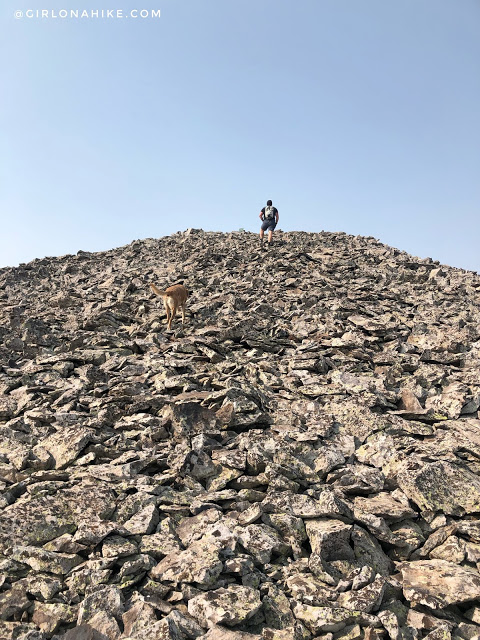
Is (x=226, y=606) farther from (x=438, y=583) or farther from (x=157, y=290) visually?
(x=157, y=290)

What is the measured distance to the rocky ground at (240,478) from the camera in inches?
164

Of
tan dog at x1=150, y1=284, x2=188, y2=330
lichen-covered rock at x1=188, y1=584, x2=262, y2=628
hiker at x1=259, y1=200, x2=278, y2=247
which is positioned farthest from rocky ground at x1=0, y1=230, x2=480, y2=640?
hiker at x1=259, y1=200, x2=278, y2=247

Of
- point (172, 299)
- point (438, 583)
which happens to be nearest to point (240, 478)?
point (438, 583)

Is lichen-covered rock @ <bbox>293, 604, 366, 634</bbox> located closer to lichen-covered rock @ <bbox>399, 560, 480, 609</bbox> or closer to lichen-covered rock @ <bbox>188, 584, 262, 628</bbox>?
lichen-covered rock @ <bbox>188, 584, 262, 628</bbox>

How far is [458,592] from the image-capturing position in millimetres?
4375

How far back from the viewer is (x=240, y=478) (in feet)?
20.0

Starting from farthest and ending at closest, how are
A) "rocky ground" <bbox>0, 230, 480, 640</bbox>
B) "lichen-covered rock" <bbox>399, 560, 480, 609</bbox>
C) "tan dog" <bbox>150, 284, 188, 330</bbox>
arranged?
"tan dog" <bbox>150, 284, 188, 330</bbox> < "lichen-covered rock" <bbox>399, 560, 480, 609</bbox> < "rocky ground" <bbox>0, 230, 480, 640</bbox>

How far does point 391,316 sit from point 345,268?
279 inches

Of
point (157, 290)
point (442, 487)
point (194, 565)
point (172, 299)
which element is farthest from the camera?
point (172, 299)

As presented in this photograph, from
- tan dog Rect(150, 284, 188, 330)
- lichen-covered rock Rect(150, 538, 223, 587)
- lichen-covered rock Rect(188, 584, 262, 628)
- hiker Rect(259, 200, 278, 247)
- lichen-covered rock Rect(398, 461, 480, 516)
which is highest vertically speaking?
hiker Rect(259, 200, 278, 247)

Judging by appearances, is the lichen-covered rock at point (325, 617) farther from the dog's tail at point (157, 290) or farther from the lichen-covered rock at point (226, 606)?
Result: the dog's tail at point (157, 290)

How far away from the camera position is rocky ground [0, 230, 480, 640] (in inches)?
164

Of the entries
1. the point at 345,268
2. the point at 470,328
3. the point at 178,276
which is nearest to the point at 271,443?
the point at 470,328

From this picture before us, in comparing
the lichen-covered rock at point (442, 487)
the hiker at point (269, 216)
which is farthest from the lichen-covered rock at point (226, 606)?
the hiker at point (269, 216)
